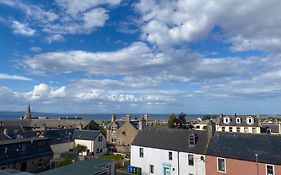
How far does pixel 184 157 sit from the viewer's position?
122 feet

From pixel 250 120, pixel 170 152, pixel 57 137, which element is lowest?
pixel 170 152

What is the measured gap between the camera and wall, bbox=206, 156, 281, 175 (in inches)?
1173

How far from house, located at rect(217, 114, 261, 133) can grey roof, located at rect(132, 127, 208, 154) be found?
41.4 meters

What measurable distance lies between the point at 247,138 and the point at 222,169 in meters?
5.43

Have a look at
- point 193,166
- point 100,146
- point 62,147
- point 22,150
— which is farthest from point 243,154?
point 62,147

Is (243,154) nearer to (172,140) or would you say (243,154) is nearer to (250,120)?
(172,140)

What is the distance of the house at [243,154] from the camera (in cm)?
2975

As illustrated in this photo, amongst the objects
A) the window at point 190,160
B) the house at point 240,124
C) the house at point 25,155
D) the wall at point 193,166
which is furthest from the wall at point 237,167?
the house at point 240,124

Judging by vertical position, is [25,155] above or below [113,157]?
above

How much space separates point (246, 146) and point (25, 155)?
3170cm

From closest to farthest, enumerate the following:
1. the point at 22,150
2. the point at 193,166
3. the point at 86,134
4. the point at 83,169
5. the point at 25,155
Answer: the point at 83,169, the point at 193,166, the point at 25,155, the point at 22,150, the point at 86,134

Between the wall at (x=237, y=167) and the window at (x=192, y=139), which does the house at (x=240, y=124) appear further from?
the wall at (x=237, y=167)

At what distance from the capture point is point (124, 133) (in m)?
64.3

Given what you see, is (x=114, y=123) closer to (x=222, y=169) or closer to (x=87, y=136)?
(x=87, y=136)
